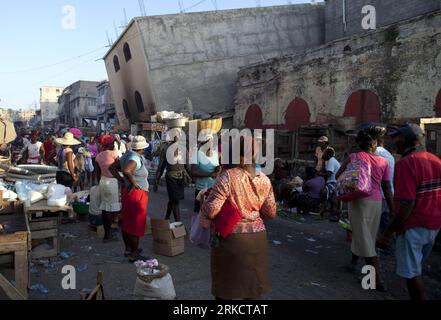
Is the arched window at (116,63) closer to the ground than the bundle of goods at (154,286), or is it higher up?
higher up

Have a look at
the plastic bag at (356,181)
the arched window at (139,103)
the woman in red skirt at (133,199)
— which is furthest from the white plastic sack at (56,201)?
the arched window at (139,103)

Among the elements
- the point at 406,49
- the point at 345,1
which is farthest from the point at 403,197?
the point at 345,1

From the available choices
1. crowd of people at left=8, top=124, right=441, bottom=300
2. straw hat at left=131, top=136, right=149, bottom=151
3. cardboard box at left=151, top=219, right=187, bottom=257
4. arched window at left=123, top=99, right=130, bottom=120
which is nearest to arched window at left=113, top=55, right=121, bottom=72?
arched window at left=123, top=99, right=130, bottom=120

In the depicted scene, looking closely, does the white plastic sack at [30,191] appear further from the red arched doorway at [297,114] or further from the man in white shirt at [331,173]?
the red arched doorway at [297,114]

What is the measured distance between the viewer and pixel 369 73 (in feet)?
46.2

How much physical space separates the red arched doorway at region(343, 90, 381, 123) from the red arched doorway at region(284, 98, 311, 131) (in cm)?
238

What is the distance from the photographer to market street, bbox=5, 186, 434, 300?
4359 millimetres

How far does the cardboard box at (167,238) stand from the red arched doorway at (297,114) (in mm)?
12001

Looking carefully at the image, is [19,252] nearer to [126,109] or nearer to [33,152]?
[33,152]

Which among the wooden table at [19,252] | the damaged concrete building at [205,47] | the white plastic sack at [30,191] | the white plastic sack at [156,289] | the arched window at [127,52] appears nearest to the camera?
the wooden table at [19,252]

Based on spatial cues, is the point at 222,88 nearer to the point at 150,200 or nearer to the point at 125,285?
the point at 150,200

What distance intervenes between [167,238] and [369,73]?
1127cm

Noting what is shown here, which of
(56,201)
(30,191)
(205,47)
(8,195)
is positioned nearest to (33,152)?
(30,191)

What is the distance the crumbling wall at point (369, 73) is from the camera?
1227 centimetres
